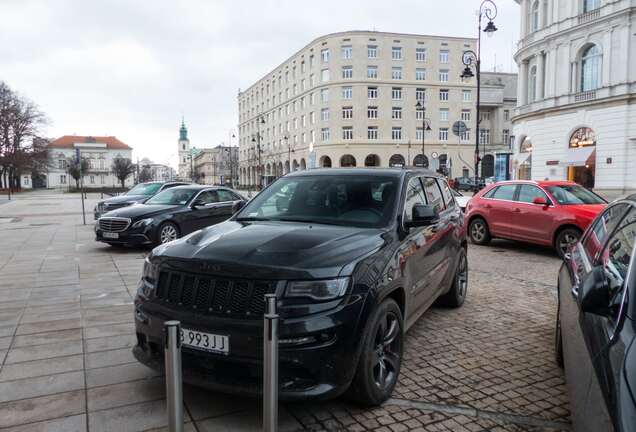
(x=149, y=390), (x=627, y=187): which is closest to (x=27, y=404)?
(x=149, y=390)

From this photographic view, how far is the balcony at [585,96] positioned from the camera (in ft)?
106

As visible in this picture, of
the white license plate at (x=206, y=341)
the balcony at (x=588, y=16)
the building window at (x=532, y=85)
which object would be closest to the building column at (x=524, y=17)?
the building window at (x=532, y=85)

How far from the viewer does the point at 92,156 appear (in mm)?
125312

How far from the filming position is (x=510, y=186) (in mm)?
11312

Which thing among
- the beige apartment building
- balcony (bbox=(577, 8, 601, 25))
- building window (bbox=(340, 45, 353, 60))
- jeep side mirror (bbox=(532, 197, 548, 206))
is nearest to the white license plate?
jeep side mirror (bbox=(532, 197, 548, 206))

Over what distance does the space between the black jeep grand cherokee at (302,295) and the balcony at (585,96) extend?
113 ft

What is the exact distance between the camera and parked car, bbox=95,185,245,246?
34.7 feet

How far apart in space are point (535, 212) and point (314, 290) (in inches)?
344

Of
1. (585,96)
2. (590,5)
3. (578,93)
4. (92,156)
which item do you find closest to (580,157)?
(585,96)

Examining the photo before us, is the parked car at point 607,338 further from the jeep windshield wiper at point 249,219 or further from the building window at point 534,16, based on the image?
the building window at point 534,16

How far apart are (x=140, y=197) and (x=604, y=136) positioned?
30.1 meters

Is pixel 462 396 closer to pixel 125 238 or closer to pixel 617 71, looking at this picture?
pixel 125 238

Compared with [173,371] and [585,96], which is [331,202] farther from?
[585,96]

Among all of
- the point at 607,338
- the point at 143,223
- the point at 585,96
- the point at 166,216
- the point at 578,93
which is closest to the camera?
the point at 607,338
